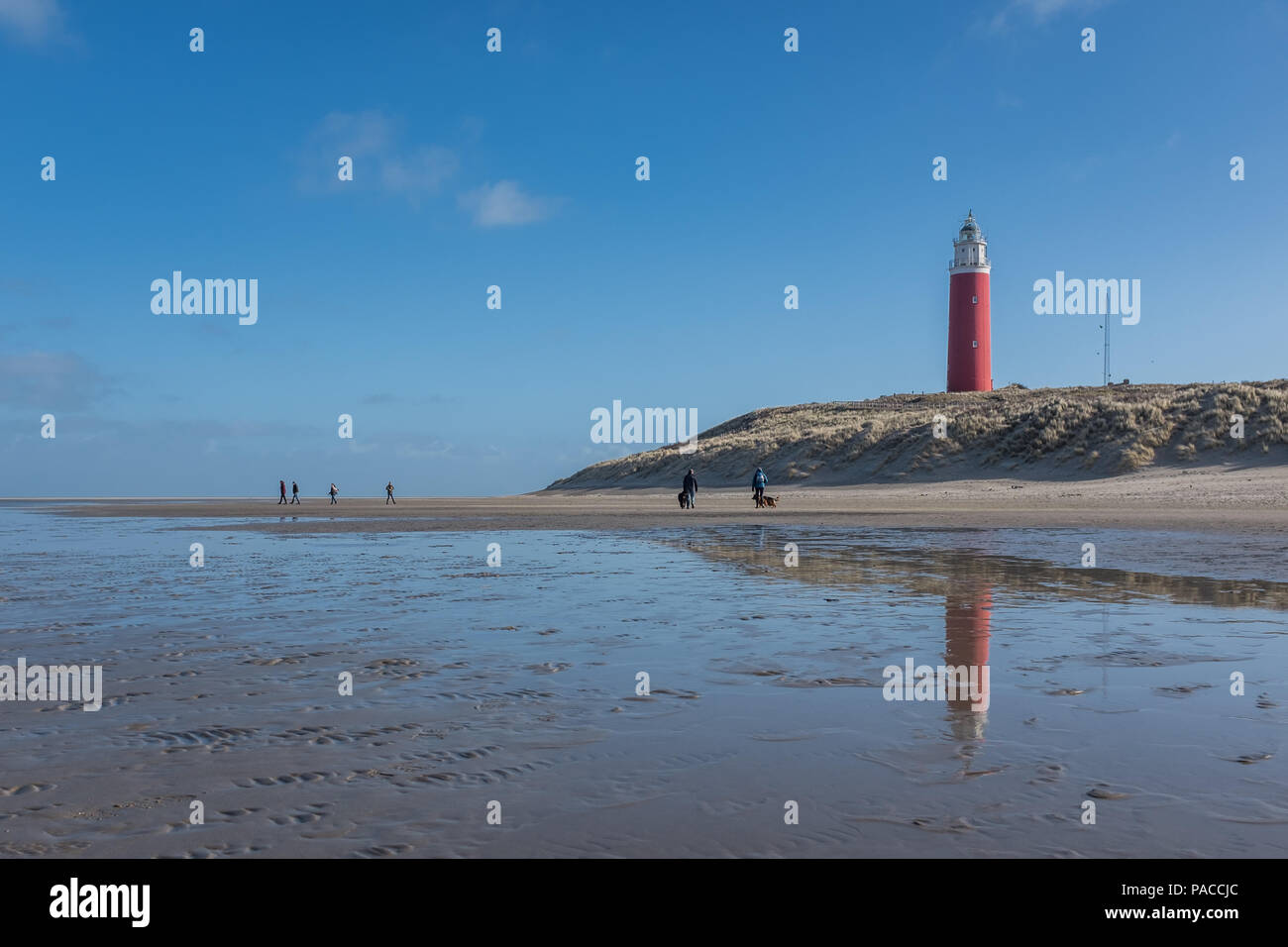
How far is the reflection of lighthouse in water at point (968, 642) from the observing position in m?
5.23

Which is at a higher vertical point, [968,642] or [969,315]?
[969,315]

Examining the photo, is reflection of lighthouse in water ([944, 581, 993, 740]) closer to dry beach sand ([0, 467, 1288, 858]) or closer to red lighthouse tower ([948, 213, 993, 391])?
dry beach sand ([0, 467, 1288, 858])

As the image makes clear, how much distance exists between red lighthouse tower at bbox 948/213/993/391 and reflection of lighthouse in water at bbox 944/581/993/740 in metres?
65.4

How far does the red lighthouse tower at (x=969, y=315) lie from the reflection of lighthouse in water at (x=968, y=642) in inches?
2575

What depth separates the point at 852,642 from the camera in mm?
7758

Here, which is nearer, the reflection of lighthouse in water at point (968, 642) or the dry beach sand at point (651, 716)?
the dry beach sand at point (651, 716)

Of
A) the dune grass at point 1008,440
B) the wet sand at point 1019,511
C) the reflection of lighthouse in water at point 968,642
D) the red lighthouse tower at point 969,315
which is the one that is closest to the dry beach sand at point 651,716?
the reflection of lighthouse in water at point 968,642

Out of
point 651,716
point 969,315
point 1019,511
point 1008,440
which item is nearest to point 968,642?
point 651,716

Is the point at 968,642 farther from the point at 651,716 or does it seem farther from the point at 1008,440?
the point at 1008,440

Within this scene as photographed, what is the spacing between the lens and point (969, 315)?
238ft

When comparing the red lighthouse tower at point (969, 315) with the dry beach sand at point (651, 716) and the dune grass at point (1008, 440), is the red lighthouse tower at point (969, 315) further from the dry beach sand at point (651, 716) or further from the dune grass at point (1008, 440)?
the dry beach sand at point (651, 716)

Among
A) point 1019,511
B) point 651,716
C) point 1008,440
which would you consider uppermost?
point 1008,440

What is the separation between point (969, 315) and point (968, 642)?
231 ft

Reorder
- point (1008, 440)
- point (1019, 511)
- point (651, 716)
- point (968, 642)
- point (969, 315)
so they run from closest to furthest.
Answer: point (651, 716), point (968, 642), point (1019, 511), point (1008, 440), point (969, 315)
